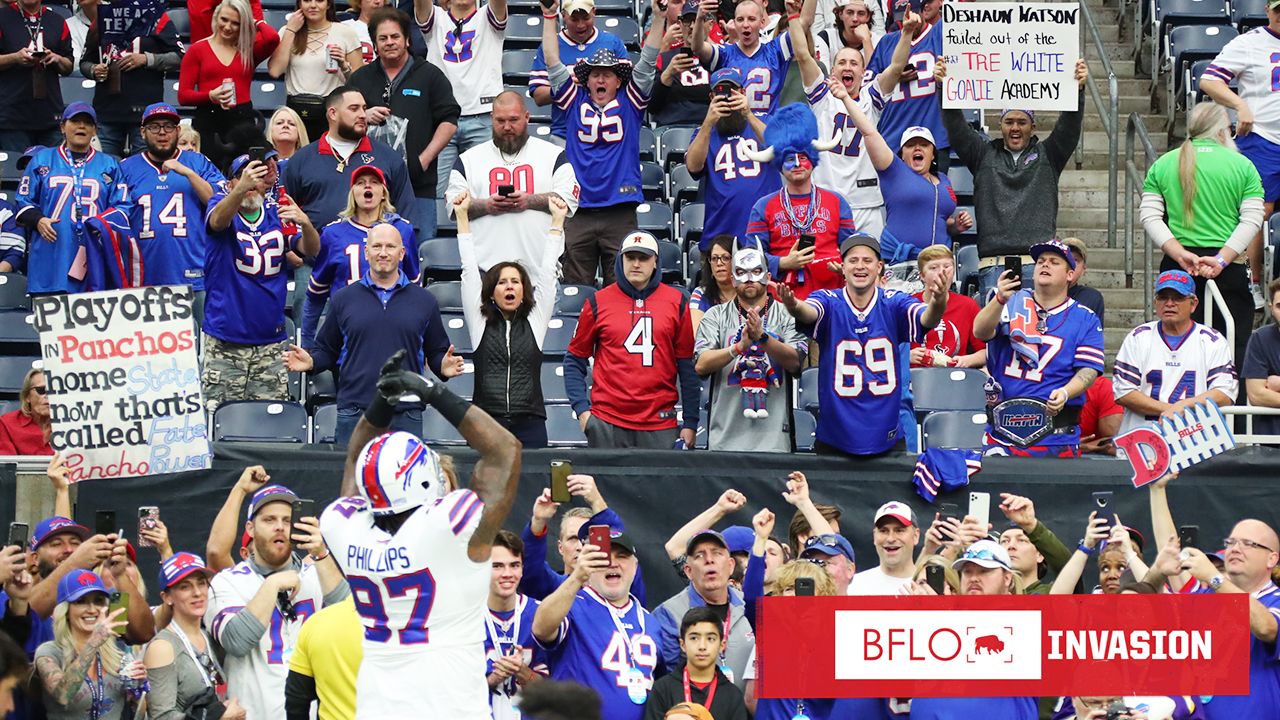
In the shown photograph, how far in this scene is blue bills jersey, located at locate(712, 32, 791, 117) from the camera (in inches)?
560

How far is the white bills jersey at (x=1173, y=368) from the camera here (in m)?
11.6

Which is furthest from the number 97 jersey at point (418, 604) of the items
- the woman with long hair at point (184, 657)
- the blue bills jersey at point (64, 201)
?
the blue bills jersey at point (64, 201)

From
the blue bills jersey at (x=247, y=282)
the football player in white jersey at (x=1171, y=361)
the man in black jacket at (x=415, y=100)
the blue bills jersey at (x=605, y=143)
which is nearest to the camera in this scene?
the football player in white jersey at (x=1171, y=361)

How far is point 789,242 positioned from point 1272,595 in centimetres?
452

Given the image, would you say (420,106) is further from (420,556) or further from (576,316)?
(420,556)

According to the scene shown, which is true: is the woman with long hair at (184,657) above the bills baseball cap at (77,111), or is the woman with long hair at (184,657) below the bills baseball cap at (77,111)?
below

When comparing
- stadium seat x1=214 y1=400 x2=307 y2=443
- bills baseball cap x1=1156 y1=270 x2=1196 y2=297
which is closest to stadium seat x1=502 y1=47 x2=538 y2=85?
stadium seat x1=214 y1=400 x2=307 y2=443

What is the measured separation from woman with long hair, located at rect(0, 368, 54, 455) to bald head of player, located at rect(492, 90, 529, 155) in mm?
3229

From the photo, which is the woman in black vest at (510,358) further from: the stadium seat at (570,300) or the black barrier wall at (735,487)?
the stadium seat at (570,300)

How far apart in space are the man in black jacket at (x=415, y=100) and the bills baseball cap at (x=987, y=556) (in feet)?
19.6

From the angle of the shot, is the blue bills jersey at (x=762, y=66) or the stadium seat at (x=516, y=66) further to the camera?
the stadium seat at (x=516, y=66)

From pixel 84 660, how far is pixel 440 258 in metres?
5.46

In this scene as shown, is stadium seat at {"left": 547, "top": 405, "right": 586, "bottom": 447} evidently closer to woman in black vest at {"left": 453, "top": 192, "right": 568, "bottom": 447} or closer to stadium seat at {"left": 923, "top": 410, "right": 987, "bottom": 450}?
woman in black vest at {"left": 453, "top": 192, "right": 568, "bottom": 447}

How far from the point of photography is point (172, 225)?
42.2 feet
